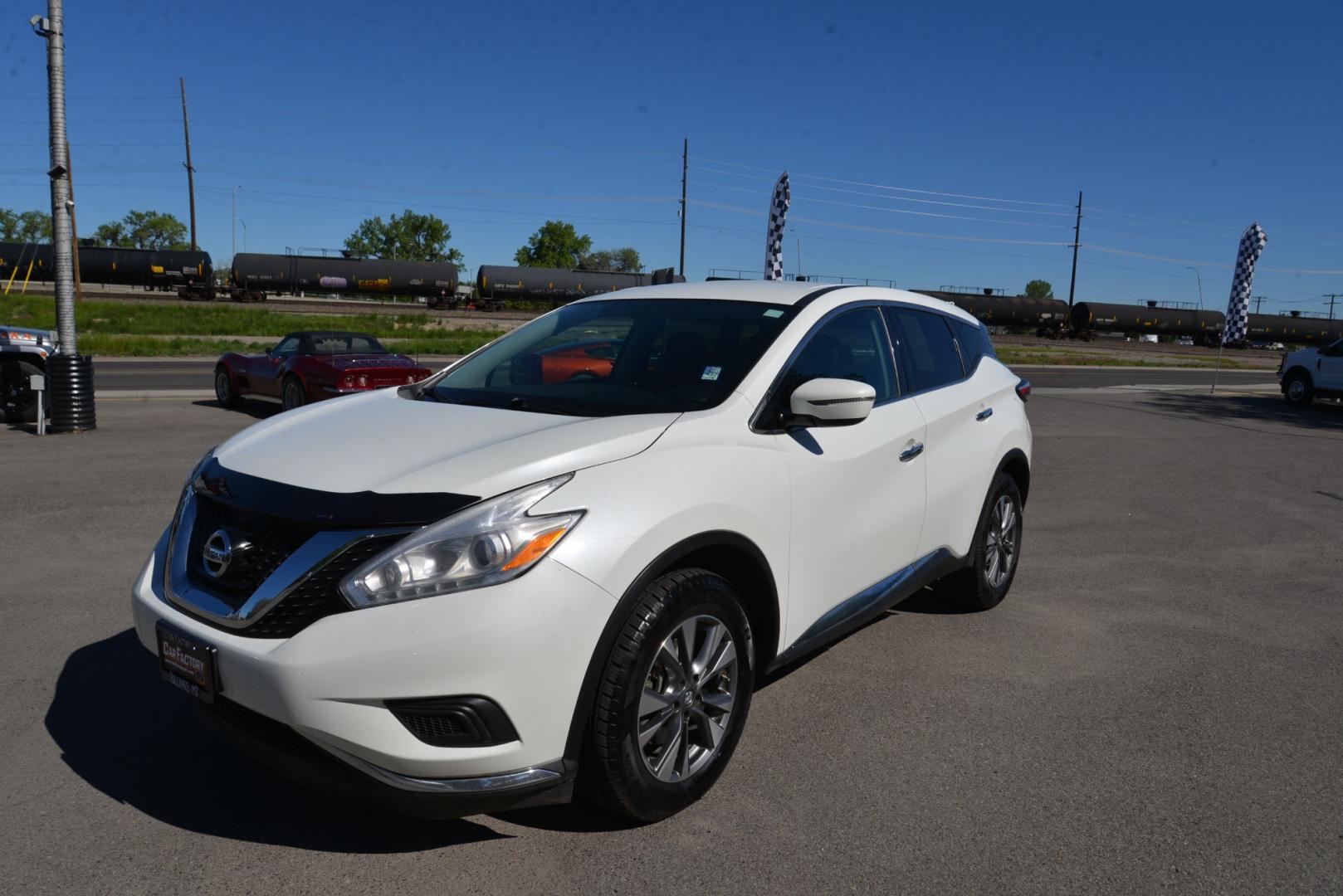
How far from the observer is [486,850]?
→ 3.01m

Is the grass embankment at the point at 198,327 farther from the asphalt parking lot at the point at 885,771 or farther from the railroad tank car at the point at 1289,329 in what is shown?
the railroad tank car at the point at 1289,329

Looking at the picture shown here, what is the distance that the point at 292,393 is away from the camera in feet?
43.3

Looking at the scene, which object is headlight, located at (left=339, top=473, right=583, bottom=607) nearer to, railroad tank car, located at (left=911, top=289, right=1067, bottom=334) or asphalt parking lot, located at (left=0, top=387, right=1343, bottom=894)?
asphalt parking lot, located at (left=0, top=387, right=1343, bottom=894)

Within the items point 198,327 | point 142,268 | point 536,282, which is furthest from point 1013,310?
point 142,268

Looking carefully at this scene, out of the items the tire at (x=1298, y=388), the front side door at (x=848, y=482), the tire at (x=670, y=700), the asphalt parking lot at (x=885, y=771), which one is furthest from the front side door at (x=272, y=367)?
the tire at (x=1298, y=388)

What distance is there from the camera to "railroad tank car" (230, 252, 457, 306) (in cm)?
5719

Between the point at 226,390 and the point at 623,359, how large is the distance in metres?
12.7

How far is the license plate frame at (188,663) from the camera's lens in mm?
2770

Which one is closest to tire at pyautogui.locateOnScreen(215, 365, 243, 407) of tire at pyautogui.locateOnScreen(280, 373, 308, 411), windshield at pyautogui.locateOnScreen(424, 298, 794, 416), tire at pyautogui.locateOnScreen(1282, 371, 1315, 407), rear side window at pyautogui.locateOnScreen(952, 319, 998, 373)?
tire at pyautogui.locateOnScreen(280, 373, 308, 411)

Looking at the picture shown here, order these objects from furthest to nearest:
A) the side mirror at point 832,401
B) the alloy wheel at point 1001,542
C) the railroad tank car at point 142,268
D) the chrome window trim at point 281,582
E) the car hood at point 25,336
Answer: the railroad tank car at point 142,268
the car hood at point 25,336
the alloy wheel at point 1001,542
the side mirror at point 832,401
the chrome window trim at point 281,582

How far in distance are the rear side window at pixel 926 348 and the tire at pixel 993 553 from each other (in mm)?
719

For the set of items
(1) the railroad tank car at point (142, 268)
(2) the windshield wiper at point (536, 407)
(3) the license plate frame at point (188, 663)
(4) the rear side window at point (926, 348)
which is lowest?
(3) the license plate frame at point (188, 663)

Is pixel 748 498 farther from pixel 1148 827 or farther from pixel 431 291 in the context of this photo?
pixel 431 291

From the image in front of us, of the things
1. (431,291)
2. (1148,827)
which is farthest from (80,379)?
(431,291)
